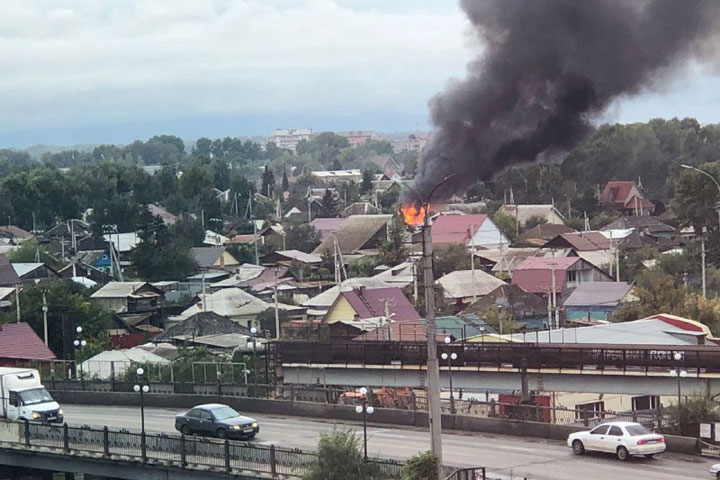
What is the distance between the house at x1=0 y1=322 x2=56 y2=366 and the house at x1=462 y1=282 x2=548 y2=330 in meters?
28.6

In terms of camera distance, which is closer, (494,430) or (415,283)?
(494,430)

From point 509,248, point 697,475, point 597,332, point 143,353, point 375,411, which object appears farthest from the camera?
point 509,248

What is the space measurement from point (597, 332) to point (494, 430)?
2086cm

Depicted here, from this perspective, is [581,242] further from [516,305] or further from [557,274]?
[516,305]

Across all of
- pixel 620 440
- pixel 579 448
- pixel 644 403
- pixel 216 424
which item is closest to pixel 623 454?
pixel 620 440

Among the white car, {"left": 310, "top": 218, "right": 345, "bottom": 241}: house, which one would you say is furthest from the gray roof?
{"left": 310, "top": 218, "right": 345, "bottom": 241}: house

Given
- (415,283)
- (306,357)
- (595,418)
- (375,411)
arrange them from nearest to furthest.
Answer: (595,418), (375,411), (306,357), (415,283)

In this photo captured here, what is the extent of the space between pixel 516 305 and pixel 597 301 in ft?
18.1

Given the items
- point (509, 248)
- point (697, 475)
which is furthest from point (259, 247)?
point (697, 475)

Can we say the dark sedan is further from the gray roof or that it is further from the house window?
the gray roof

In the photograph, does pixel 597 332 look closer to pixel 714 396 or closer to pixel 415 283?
pixel 714 396

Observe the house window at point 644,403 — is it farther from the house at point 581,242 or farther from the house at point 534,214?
the house at point 534,214

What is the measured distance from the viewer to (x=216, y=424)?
42.4 meters

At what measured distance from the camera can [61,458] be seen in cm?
4312
